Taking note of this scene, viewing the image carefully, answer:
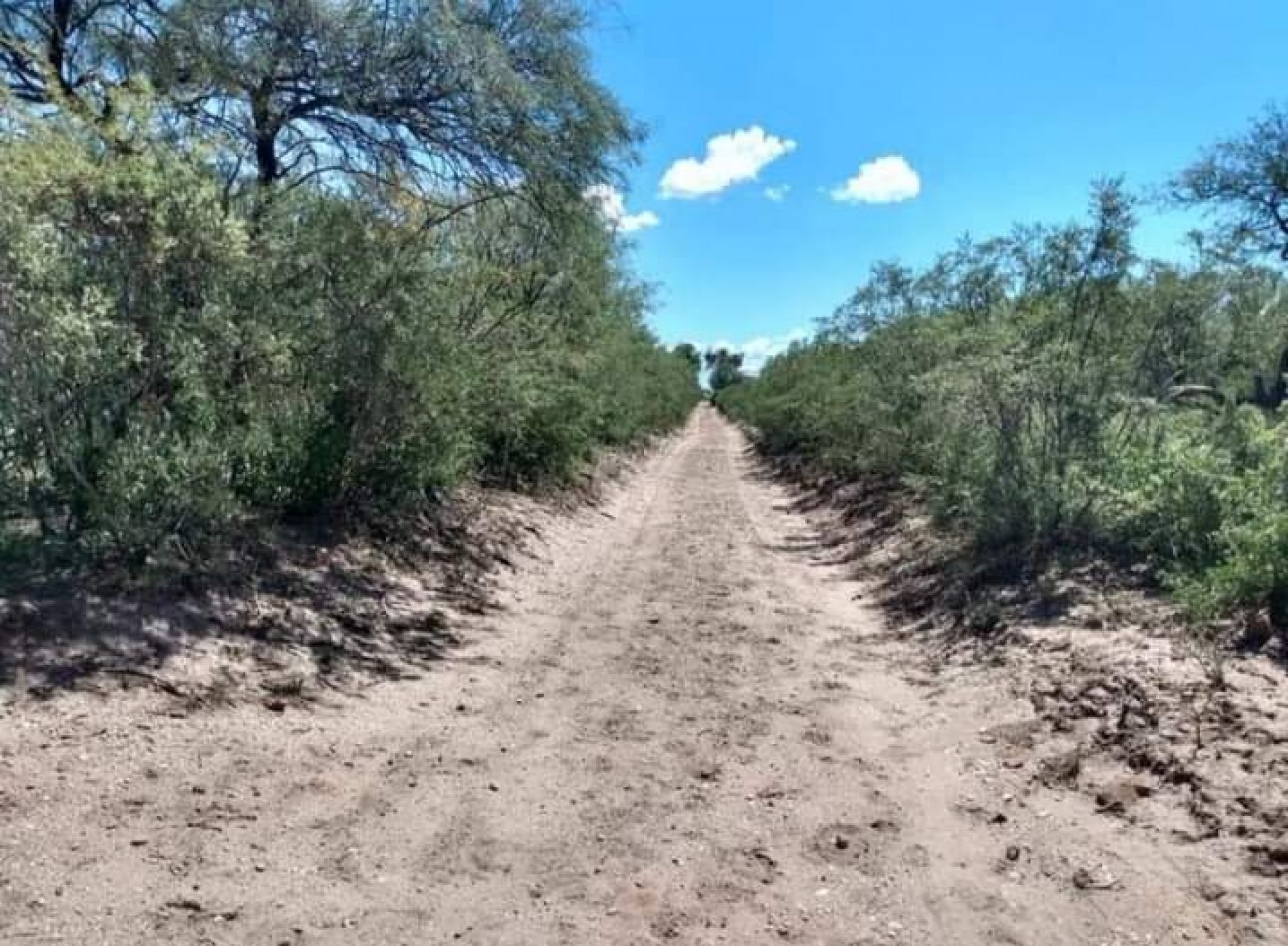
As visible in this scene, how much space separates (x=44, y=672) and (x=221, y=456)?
200 cm

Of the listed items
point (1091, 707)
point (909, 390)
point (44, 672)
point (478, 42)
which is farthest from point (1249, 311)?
point (44, 672)

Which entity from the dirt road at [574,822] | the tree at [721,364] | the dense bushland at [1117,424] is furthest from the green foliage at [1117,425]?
the tree at [721,364]

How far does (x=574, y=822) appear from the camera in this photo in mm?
4414

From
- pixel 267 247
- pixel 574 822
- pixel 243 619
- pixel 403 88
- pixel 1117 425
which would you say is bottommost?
pixel 574 822

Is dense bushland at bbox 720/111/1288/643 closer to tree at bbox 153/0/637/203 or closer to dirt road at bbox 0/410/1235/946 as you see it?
dirt road at bbox 0/410/1235/946

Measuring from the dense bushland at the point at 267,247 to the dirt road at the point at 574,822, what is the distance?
1874 mm

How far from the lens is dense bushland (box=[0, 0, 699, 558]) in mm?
6074

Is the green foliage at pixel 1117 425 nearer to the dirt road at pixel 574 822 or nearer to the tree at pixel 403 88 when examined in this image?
the dirt road at pixel 574 822

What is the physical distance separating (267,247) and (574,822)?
513 cm

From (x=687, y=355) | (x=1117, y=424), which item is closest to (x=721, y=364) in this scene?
(x=687, y=355)

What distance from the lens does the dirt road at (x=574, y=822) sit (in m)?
3.57

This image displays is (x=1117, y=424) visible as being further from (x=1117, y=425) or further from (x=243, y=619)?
(x=243, y=619)

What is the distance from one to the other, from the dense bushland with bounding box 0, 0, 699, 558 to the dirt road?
6.15 feet

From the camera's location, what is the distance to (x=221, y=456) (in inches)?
276
